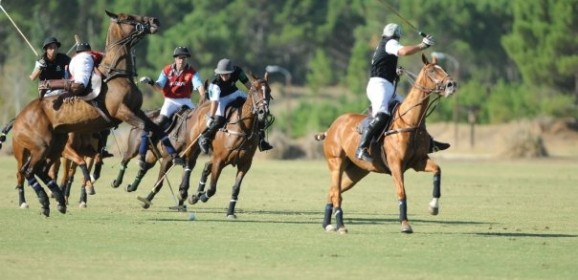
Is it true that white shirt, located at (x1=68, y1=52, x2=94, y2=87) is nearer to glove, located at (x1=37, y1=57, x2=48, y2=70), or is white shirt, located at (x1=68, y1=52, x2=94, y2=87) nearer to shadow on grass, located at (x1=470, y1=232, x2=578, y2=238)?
glove, located at (x1=37, y1=57, x2=48, y2=70)

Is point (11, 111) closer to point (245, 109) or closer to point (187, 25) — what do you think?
point (187, 25)

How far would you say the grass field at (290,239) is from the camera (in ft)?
52.9

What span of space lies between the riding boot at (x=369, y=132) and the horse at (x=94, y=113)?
3.51m

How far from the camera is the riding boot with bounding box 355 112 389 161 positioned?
2102cm

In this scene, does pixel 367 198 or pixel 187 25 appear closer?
pixel 367 198

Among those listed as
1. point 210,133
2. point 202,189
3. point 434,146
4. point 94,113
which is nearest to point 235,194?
point 202,189

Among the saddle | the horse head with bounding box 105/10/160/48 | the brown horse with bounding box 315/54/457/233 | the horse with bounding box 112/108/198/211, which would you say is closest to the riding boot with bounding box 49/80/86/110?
the horse head with bounding box 105/10/160/48

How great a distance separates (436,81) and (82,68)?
5625 millimetres

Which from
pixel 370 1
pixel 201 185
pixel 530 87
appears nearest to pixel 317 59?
pixel 370 1

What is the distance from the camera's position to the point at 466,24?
98.6m

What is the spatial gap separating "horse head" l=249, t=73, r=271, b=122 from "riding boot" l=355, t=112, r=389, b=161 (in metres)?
3.38

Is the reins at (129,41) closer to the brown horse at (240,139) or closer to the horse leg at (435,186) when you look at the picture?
the brown horse at (240,139)

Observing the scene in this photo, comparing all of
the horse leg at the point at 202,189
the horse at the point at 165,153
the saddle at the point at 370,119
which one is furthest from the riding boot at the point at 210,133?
the saddle at the point at 370,119

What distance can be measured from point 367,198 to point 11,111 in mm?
44441
